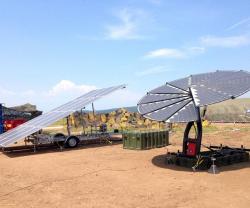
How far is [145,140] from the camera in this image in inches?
1013

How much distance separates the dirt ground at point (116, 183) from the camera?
40.3ft

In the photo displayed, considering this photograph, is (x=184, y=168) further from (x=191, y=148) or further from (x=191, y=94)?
(x=191, y=94)

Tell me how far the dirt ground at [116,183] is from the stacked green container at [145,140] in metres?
2.85

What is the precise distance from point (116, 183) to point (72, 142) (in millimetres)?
13531

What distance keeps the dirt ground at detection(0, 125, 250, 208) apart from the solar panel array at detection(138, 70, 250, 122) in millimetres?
2748

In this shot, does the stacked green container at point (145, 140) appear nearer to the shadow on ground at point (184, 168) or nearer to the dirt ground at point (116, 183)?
the dirt ground at point (116, 183)

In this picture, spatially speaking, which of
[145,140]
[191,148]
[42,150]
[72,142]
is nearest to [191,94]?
[191,148]

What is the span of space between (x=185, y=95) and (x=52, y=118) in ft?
38.6

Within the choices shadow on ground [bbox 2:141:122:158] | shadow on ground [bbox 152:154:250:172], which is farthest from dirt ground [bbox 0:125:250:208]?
shadow on ground [bbox 2:141:122:158]

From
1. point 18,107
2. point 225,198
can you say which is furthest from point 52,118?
point 18,107

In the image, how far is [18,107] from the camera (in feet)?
204

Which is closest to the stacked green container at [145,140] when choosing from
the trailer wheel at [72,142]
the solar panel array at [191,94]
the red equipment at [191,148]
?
the trailer wheel at [72,142]

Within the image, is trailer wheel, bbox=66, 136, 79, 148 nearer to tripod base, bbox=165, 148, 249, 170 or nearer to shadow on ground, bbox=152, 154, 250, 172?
shadow on ground, bbox=152, 154, 250, 172

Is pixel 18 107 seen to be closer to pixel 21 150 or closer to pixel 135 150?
pixel 21 150
